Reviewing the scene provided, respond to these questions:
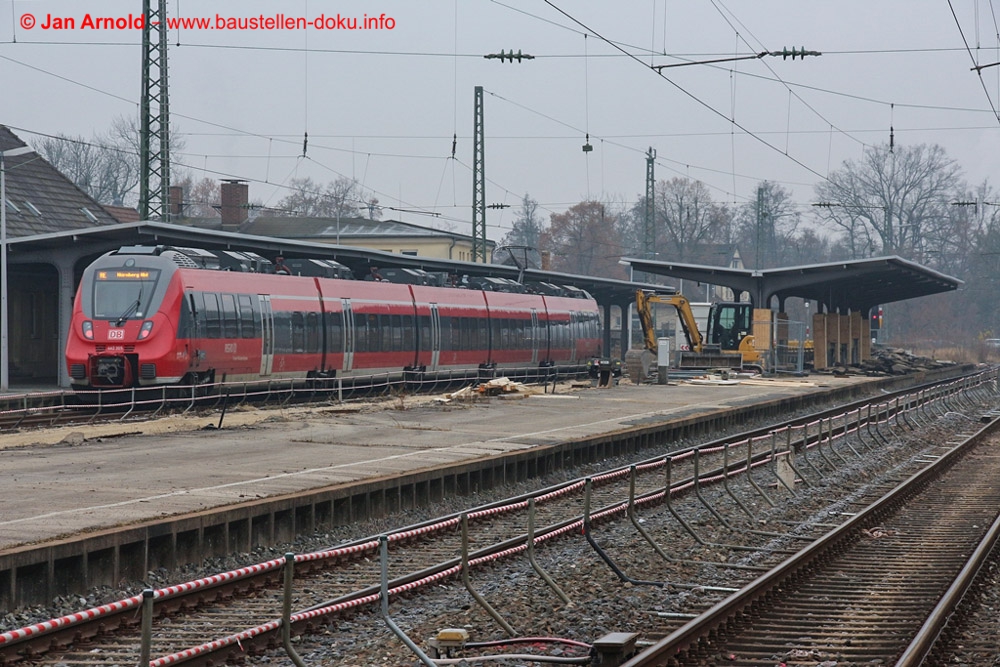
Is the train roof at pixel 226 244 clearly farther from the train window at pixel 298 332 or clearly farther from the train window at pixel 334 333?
the train window at pixel 298 332

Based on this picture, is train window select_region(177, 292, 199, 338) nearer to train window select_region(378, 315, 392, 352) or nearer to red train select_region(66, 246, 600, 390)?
red train select_region(66, 246, 600, 390)

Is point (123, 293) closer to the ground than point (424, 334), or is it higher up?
→ higher up

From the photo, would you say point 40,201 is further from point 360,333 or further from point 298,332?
point 298,332

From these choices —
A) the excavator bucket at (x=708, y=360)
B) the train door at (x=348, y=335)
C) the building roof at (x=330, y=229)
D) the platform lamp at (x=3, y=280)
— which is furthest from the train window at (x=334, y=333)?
the building roof at (x=330, y=229)

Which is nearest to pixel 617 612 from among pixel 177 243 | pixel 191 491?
pixel 191 491

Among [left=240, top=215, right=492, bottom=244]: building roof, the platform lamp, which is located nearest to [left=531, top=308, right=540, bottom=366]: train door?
the platform lamp

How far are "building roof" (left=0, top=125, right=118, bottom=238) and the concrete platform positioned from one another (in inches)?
695

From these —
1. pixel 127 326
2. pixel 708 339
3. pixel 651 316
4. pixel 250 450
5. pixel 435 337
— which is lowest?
pixel 250 450

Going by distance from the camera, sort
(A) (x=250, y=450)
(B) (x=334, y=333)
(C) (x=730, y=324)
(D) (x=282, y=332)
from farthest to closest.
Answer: (C) (x=730, y=324) < (B) (x=334, y=333) < (D) (x=282, y=332) < (A) (x=250, y=450)

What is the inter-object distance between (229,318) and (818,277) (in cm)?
3014

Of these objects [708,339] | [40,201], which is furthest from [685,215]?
[40,201]

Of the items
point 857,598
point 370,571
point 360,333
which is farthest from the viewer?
point 360,333

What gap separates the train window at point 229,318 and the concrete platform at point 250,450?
175 cm

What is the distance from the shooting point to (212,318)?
28.4m
